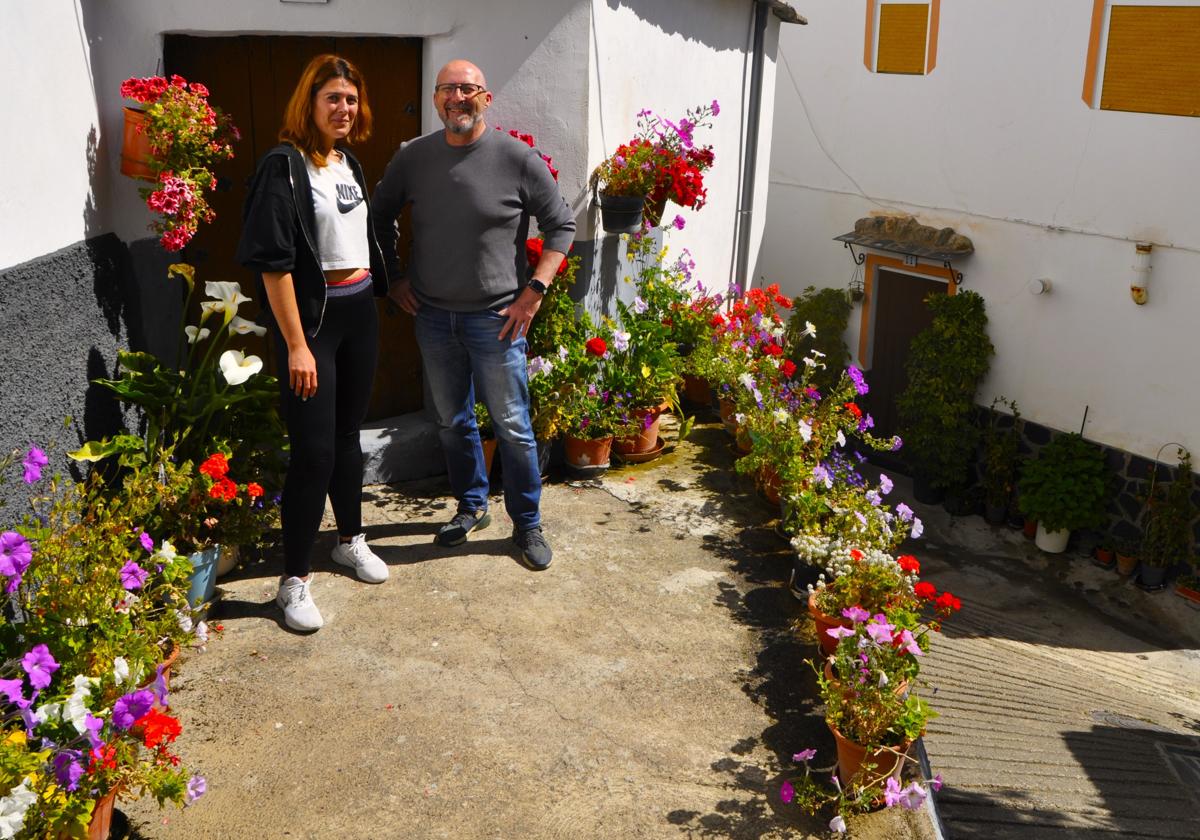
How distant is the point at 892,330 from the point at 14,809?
13426 mm

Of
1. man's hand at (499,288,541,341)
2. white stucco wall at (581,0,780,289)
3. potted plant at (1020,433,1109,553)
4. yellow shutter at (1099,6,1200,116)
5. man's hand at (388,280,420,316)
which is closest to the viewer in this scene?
man's hand at (499,288,541,341)

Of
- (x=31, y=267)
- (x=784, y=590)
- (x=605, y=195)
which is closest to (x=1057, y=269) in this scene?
(x=605, y=195)

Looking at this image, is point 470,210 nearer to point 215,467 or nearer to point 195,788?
point 215,467

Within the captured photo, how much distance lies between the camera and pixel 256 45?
16.4 ft

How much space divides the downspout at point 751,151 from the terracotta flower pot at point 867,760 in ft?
20.2

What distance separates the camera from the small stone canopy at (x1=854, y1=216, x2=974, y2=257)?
13.3 metres

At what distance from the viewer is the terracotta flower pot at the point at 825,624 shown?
4156 mm

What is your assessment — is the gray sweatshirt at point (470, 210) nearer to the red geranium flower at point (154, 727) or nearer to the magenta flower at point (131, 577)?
the magenta flower at point (131, 577)

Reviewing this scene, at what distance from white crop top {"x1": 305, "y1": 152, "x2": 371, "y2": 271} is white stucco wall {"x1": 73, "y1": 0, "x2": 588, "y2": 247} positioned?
1205 millimetres

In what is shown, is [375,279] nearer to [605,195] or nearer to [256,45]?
[256,45]

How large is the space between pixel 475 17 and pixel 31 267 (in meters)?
2.58

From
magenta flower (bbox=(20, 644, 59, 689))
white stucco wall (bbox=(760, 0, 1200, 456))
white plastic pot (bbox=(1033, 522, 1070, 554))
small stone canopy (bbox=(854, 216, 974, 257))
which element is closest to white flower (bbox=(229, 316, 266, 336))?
magenta flower (bbox=(20, 644, 59, 689))

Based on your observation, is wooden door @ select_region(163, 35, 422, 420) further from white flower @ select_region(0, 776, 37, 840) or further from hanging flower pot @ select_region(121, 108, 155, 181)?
white flower @ select_region(0, 776, 37, 840)

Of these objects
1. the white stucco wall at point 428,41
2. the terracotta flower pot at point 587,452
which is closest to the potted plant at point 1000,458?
the terracotta flower pot at point 587,452
